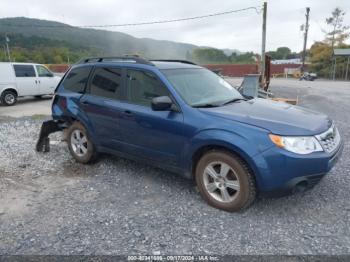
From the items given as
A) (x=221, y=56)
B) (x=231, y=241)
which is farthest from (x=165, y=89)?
(x=221, y=56)

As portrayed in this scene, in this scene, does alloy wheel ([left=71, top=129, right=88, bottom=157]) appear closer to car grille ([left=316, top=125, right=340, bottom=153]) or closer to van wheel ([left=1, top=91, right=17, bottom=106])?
car grille ([left=316, top=125, right=340, bottom=153])

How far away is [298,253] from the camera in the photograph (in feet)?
8.87

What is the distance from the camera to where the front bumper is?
9.77 feet

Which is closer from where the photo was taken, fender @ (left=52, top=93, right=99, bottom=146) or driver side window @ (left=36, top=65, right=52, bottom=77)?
fender @ (left=52, top=93, right=99, bottom=146)

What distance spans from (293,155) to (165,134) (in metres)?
1.53

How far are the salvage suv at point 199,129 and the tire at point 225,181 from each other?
0.01 m

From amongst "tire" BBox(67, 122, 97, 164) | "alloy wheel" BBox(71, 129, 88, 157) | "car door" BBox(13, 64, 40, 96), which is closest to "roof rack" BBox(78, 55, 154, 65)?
"tire" BBox(67, 122, 97, 164)

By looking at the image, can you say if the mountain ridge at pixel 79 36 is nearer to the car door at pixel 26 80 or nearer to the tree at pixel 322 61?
the tree at pixel 322 61

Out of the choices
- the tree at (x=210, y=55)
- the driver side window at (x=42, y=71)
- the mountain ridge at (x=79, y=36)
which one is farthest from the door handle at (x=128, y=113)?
the mountain ridge at (x=79, y=36)

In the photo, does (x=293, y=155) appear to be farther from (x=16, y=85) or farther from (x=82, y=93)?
(x=16, y=85)

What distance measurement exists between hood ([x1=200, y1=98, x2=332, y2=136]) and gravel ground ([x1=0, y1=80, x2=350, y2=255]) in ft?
3.24

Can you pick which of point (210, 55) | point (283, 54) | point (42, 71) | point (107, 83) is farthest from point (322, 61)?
point (283, 54)

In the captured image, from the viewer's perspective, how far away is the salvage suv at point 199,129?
306 centimetres

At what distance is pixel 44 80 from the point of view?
13812 mm
